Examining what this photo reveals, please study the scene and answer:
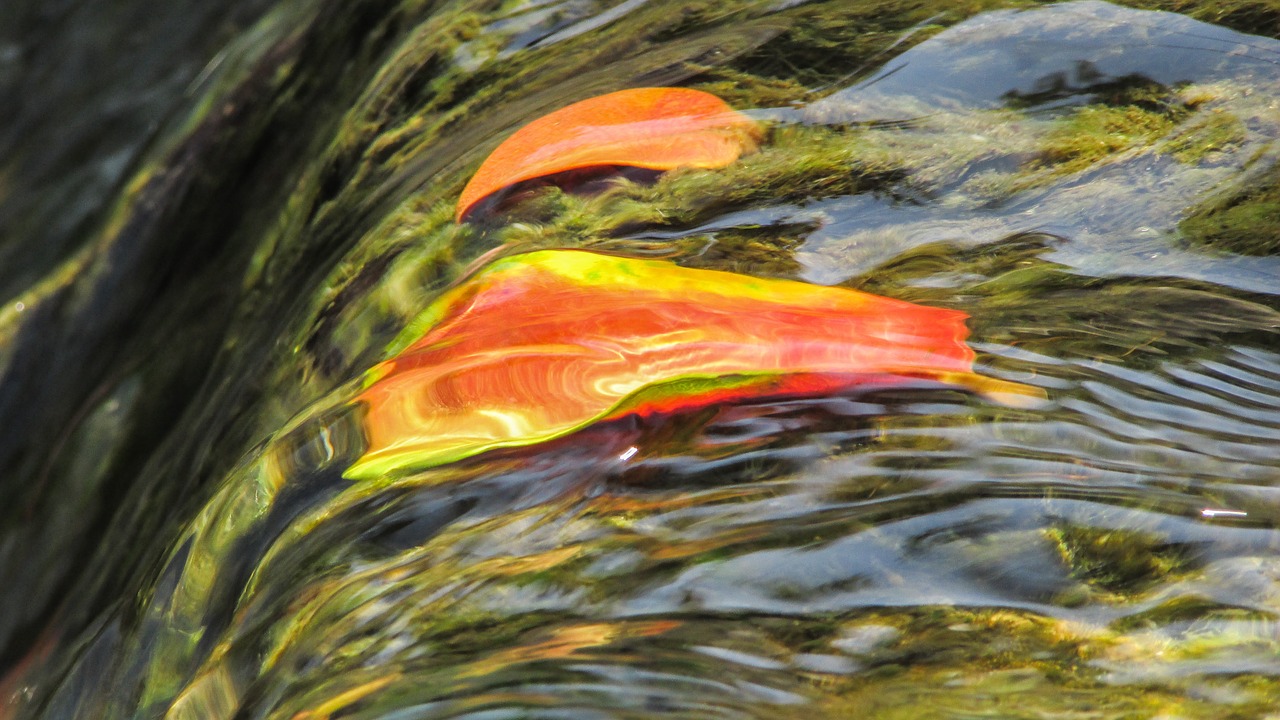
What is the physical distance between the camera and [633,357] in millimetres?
1876

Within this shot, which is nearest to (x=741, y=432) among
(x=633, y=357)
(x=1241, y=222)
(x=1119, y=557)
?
(x=633, y=357)

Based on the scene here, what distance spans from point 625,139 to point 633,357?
27.5 inches

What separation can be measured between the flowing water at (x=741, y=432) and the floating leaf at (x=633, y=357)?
0.05 m

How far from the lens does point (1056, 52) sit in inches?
91.3

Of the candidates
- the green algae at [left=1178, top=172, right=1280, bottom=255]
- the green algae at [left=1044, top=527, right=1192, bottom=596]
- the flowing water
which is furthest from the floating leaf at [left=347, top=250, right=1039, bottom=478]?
the green algae at [left=1178, top=172, right=1280, bottom=255]

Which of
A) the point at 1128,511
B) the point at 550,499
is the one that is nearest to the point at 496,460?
the point at 550,499

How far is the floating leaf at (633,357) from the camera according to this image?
1814 mm

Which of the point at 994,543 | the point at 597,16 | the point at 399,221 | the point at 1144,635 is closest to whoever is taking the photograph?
the point at 1144,635

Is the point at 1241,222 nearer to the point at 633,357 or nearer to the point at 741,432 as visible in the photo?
the point at 741,432

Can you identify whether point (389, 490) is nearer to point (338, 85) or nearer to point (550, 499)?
point (550, 499)

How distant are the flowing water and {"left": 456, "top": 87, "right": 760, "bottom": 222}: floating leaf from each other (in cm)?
7

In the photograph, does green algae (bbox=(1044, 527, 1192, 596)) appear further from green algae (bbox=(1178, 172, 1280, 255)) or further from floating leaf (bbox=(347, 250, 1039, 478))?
green algae (bbox=(1178, 172, 1280, 255))

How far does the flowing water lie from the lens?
1.44 m

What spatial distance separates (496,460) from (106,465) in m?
1.75
